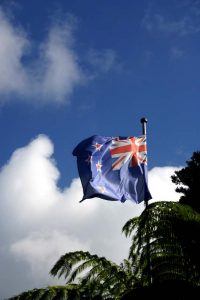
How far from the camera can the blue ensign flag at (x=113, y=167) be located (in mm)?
12047

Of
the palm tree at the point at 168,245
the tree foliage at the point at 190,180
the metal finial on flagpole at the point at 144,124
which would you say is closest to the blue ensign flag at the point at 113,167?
the metal finial on flagpole at the point at 144,124

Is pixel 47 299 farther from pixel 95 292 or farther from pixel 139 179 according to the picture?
pixel 139 179

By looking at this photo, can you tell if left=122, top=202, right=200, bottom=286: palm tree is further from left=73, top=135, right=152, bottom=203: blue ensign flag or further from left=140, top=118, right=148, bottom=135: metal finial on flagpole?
left=140, top=118, right=148, bottom=135: metal finial on flagpole

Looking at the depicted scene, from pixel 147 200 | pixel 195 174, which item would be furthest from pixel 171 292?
pixel 195 174

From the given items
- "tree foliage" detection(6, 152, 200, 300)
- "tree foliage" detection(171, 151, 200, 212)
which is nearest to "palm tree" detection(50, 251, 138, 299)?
"tree foliage" detection(6, 152, 200, 300)

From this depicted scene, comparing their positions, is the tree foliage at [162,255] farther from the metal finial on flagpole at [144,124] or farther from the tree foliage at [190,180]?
the tree foliage at [190,180]

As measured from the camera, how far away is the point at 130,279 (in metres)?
13.0

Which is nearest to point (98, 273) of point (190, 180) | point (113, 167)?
point (113, 167)

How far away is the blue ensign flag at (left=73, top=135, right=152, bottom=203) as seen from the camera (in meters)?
12.0

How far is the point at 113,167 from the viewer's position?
12773 mm

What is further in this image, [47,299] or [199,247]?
[47,299]

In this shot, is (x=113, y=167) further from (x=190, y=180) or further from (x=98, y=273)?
(x=190, y=180)

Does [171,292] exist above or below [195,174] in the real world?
below

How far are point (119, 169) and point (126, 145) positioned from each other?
773 mm
